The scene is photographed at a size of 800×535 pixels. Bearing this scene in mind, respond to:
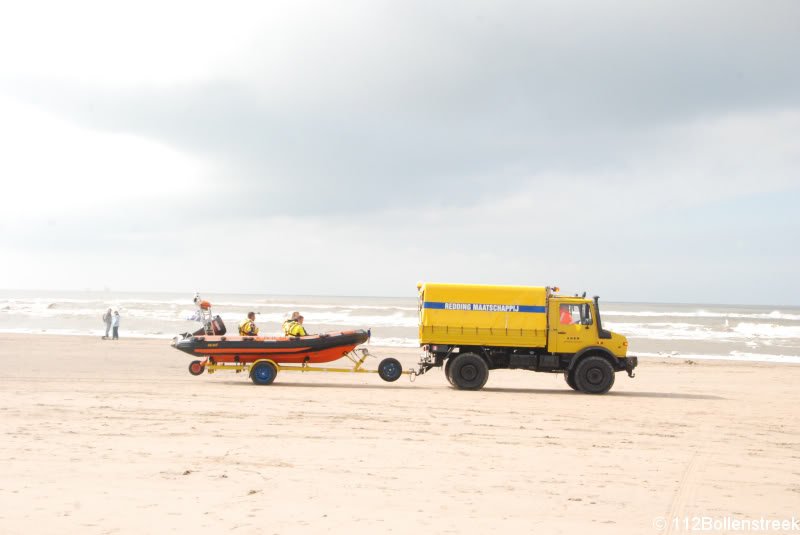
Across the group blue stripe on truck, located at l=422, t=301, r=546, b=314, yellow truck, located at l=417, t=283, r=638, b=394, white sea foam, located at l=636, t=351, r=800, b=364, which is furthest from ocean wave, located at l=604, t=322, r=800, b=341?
blue stripe on truck, located at l=422, t=301, r=546, b=314

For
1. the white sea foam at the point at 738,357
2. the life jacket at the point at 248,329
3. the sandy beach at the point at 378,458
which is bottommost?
the sandy beach at the point at 378,458

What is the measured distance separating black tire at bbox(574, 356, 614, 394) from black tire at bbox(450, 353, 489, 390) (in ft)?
6.89

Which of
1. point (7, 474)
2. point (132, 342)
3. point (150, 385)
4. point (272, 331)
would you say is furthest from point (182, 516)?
point (272, 331)

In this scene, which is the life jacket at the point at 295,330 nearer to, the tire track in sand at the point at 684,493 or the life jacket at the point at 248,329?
the life jacket at the point at 248,329

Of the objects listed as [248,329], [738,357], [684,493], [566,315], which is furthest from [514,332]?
[738,357]

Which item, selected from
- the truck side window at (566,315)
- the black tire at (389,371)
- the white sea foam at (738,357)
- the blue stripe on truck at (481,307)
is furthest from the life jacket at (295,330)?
the white sea foam at (738,357)

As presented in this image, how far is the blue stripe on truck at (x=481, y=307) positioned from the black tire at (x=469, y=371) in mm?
→ 1038

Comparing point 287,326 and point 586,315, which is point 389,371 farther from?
point 586,315

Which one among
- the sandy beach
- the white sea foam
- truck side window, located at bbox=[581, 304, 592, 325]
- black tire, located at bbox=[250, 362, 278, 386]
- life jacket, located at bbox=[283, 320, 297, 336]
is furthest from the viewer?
the white sea foam

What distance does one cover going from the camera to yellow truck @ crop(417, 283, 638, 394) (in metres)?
16.3

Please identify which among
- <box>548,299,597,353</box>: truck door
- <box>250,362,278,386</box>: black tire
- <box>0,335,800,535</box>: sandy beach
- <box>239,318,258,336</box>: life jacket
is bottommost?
<box>0,335,800,535</box>: sandy beach

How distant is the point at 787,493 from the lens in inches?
308

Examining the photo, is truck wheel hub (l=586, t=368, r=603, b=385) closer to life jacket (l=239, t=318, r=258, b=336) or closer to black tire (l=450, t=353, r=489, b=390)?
Answer: black tire (l=450, t=353, r=489, b=390)

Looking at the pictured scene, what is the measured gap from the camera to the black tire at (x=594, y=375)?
16.5 m
